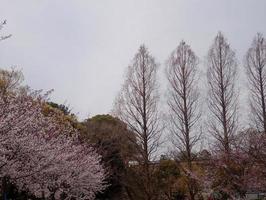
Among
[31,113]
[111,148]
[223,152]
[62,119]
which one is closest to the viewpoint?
[31,113]

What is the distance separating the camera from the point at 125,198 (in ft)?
101

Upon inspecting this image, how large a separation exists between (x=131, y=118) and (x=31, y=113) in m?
16.8

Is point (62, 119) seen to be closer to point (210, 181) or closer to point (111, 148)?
point (111, 148)

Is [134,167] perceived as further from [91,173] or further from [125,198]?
[91,173]

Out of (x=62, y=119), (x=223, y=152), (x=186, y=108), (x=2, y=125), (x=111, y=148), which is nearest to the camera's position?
(x=2, y=125)

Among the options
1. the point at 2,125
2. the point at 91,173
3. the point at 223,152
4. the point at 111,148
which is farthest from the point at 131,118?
the point at 2,125

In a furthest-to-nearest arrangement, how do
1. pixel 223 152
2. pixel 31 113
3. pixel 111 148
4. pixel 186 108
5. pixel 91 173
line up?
pixel 111 148, pixel 186 108, pixel 91 173, pixel 223 152, pixel 31 113

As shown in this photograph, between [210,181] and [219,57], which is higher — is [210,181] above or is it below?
below

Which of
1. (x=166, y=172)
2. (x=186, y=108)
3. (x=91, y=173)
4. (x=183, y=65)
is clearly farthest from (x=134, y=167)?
(x=91, y=173)

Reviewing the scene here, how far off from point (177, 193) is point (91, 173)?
10049 millimetres

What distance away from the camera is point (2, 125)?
9.70 metres

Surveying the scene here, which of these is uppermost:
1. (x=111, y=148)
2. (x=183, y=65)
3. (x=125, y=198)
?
(x=183, y=65)

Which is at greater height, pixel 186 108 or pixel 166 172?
pixel 186 108

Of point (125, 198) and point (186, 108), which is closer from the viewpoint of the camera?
point (186, 108)
